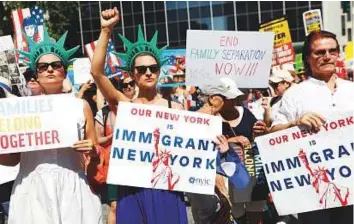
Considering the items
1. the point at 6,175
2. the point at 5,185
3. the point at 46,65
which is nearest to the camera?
the point at 46,65

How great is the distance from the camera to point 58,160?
3924mm

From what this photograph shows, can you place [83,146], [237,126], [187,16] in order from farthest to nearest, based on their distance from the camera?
[187,16] → [237,126] → [83,146]

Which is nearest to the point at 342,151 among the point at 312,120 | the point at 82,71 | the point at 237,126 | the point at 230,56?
the point at 312,120

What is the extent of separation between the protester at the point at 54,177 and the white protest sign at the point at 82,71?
5872mm

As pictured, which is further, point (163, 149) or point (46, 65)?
point (163, 149)

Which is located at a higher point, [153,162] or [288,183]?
[153,162]

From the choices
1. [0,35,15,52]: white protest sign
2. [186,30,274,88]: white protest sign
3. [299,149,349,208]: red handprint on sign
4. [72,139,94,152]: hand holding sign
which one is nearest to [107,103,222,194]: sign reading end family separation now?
[72,139,94,152]: hand holding sign

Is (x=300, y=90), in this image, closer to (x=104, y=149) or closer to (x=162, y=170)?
(x=162, y=170)

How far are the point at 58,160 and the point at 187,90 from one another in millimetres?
8042

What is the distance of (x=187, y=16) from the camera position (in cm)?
4338

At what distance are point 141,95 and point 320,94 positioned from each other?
1.15 m

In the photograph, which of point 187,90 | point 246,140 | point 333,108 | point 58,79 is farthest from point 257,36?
point 187,90

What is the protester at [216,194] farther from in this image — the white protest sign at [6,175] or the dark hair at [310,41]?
the white protest sign at [6,175]

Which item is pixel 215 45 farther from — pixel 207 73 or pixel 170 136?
pixel 170 136
